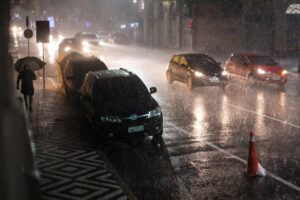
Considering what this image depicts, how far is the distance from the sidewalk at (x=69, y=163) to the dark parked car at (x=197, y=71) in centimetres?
697

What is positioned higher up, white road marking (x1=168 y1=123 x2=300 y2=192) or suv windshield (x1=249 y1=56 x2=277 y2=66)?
suv windshield (x1=249 y1=56 x2=277 y2=66)

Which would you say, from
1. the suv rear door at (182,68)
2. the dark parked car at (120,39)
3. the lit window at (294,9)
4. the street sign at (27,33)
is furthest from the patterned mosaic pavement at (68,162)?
the dark parked car at (120,39)

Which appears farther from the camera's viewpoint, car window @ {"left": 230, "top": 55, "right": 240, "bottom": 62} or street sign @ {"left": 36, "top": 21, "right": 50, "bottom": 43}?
car window @ {"left": 230, "top": 55, "right": 240, "bottom": 62}

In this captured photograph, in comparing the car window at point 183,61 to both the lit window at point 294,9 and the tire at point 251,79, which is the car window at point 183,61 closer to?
the tire at point 251,79

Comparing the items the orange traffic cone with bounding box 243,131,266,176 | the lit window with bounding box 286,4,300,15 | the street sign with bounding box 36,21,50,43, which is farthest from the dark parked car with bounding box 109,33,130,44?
the orange traffic cone with bounding box 243,131,266,176

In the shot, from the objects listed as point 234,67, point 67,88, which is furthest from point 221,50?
point 67,88

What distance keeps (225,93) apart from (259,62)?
11.4 feet

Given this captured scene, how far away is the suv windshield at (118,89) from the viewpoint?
936 centimetres

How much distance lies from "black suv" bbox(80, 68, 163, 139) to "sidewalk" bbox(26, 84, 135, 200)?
72cm

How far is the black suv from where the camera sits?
8.47 m

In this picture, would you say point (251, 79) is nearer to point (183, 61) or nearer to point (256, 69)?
point (256, 69)

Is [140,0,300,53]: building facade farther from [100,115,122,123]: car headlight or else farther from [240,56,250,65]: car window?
[100,115,122,123]: car headlight

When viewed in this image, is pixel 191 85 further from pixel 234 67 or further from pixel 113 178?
pixel 113 178

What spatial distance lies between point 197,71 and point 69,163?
1098 centimetres
